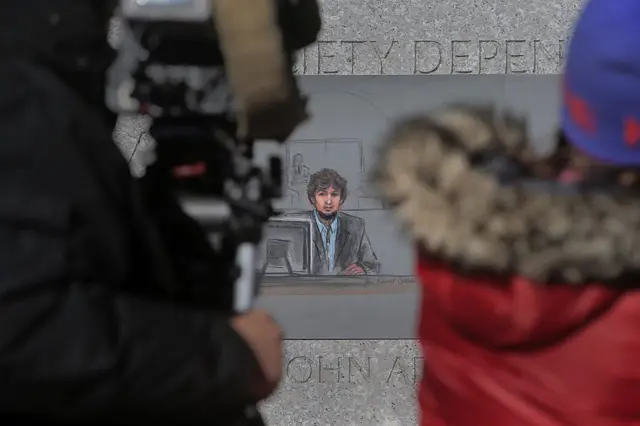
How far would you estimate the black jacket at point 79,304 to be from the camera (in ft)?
2.87

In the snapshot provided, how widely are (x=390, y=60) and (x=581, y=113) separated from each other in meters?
2.41

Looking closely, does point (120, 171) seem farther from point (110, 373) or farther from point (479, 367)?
point (479, 367)

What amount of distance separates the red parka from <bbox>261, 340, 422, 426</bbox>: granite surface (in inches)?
89.0

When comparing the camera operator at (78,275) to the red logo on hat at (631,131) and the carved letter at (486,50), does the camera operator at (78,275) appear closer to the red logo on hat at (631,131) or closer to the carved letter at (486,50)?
the red logo on hat at (631,131)

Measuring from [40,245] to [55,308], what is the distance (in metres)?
0.07

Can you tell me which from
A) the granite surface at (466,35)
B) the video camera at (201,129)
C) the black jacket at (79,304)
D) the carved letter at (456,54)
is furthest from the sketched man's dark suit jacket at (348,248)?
the black jacket at (79,304)

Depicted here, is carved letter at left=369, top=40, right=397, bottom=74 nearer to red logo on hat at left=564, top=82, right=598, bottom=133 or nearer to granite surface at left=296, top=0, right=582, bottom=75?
granite surface at left=296, top=0, right=582, bottom=75

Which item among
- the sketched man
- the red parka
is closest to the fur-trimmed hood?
the red parka

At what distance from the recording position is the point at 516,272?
1128 mm

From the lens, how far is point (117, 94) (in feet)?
4.78

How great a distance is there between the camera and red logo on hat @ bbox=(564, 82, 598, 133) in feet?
3.80

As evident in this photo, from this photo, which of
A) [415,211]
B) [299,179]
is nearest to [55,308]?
[415,211]

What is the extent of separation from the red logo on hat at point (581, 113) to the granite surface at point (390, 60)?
235cm

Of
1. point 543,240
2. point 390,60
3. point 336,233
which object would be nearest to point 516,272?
point 543,240
